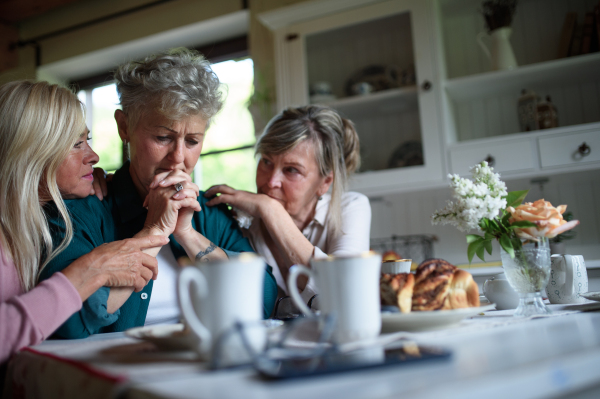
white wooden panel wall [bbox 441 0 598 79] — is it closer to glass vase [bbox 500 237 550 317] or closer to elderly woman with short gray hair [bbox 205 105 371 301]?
elderly woman with short gray hair [bbox 205 105 371 301]

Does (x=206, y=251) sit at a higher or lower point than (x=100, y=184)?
lower

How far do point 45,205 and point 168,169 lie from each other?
13.8 inches

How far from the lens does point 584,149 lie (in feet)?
7.09

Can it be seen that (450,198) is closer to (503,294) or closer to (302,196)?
(302,196)

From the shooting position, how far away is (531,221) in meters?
0.93

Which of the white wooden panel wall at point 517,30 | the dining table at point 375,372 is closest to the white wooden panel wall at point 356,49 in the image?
the white wooden panel wall at point 517,30

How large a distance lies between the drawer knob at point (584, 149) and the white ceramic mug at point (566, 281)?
127 cm

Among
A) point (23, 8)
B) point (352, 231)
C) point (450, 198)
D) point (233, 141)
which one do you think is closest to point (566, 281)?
point (352, 231)

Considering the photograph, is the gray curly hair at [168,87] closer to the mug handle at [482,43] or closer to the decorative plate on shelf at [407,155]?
the decorative plate on shelf at [407,155]

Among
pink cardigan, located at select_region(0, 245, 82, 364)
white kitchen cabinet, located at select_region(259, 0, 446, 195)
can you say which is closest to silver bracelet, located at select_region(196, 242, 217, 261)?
pink cardigan, located at select_region(0, 245, 82, 364)

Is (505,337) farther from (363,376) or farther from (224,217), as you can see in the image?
(224,217)

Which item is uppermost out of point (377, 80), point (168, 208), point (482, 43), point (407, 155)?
A: point (482, 43)

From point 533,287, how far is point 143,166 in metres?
1.03

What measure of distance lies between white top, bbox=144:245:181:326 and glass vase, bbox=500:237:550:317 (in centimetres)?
80
